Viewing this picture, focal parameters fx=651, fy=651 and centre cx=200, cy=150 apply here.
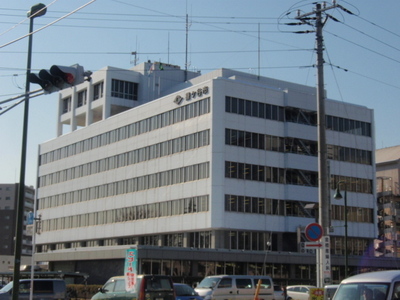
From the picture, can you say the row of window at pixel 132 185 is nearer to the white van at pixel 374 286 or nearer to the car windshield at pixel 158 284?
the car windshield at pixel 158 284

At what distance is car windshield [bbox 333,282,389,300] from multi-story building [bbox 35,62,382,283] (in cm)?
4057

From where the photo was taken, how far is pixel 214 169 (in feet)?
202

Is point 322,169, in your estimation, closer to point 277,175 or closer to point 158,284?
point 158,284

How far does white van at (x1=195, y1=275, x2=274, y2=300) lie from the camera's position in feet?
109

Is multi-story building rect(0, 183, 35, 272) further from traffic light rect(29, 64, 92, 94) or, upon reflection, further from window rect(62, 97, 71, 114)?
traffic light rect(29, 64, 92, 94)

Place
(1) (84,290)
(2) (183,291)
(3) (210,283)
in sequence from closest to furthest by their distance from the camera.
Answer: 1. (2) (183,291)
2. (3) (210,283)
3. (1) (84,290)

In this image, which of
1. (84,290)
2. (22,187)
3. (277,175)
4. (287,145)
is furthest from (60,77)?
(287,145)

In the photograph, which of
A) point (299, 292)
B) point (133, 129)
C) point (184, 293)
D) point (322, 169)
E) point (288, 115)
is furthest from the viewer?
point (133, 129)

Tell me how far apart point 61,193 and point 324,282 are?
66.0 metres

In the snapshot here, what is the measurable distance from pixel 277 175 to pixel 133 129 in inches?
681

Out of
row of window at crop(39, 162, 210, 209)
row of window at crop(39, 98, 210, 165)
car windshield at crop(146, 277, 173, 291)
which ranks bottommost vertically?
car windshield at crop(146, 277, 173, 291)

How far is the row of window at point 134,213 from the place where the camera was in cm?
6350

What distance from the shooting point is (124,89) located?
78.4 m

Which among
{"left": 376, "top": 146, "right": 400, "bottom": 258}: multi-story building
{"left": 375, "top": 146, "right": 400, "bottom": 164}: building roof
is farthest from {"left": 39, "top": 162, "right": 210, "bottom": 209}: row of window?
{"left": 375, "top": 146, "right": 400, "bottom": 164}: building roof
